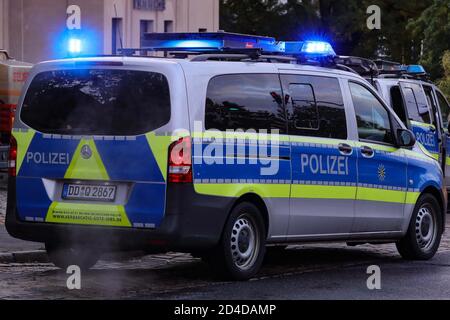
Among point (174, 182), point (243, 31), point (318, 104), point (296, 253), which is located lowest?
point (296, 253)

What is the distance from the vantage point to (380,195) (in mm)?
11258

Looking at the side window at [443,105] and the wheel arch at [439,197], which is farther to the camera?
the side window at [443,105]

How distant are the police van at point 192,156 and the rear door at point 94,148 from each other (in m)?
0.01

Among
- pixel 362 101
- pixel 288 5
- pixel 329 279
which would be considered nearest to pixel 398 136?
pixel 362 101

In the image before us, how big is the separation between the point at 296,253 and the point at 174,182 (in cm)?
362

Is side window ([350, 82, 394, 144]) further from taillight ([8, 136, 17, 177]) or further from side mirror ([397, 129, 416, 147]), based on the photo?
taillight ([8, 136, 17, 177])

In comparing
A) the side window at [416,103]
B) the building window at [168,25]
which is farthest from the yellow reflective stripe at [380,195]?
the building window at [168,25]

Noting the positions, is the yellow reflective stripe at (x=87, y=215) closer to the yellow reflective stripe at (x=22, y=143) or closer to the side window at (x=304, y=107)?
the yellow reflective stripe at (x=22, y=143)

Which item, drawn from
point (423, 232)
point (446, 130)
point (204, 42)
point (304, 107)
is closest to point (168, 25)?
point (446, 130)

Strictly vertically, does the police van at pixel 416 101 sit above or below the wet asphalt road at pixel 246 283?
above

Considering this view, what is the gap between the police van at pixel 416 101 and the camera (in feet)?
51.1

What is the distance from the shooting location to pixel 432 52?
3659cm

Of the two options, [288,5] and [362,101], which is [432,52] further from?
[362,101]

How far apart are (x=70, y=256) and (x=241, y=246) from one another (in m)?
1.61
